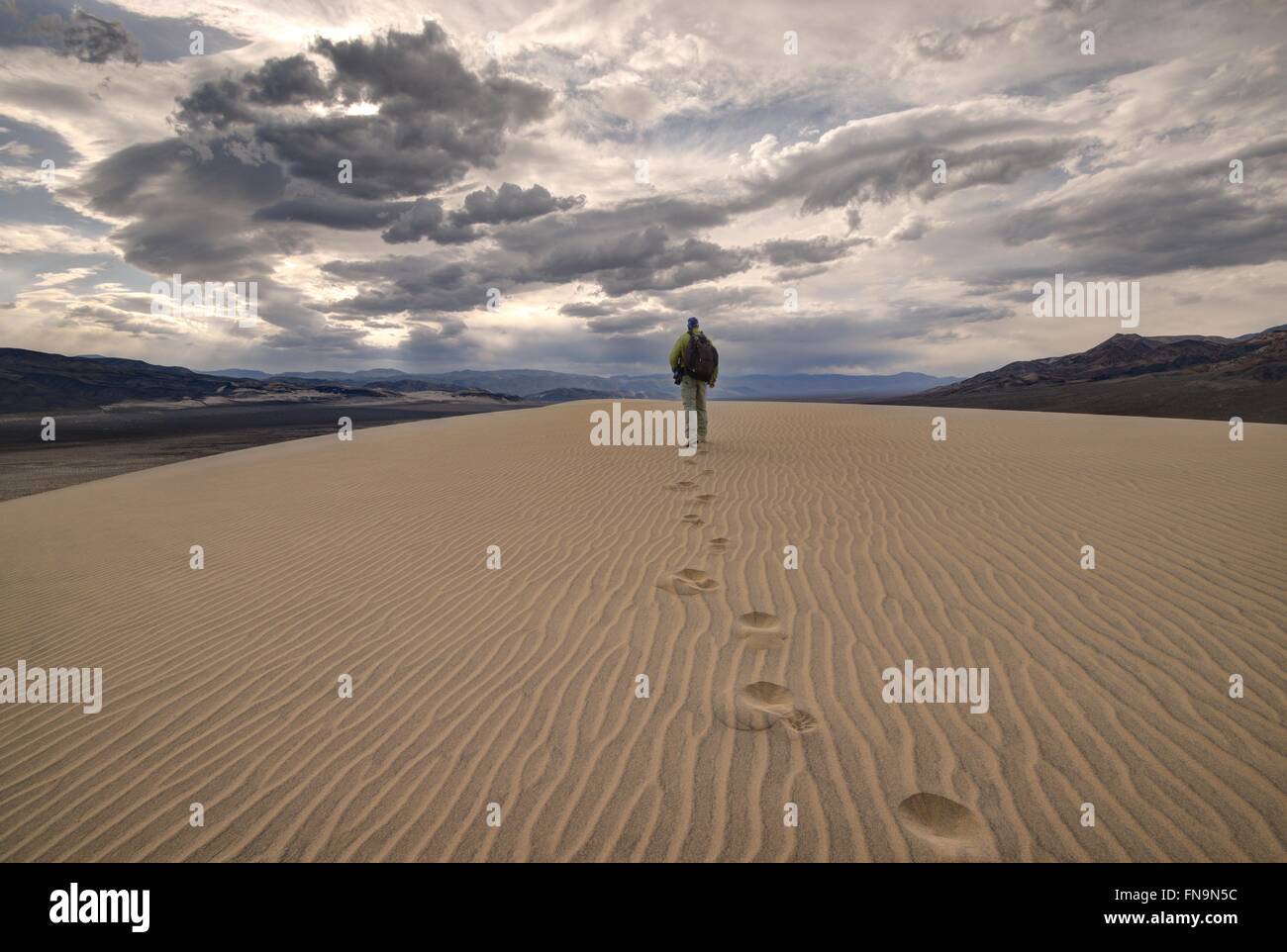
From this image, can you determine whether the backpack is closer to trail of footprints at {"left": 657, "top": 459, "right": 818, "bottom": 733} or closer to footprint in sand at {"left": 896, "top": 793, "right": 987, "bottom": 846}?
trail of footprints at {"left": 657, "top": 459, "right": 818, "bottom": 733}

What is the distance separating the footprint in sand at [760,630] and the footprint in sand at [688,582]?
2.15ft

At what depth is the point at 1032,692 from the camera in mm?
3566

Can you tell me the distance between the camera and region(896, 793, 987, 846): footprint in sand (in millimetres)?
2582

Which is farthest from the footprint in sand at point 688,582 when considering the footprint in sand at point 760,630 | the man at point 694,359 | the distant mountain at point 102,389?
the distant mountain at point 102,389

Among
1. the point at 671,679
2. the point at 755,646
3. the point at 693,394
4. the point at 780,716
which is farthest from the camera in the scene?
the point at 693,394

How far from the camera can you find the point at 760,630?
14.9 feet

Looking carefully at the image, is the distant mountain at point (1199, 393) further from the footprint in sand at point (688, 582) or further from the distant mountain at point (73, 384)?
the distant mountain at point (73, 384)

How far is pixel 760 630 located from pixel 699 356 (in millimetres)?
7953

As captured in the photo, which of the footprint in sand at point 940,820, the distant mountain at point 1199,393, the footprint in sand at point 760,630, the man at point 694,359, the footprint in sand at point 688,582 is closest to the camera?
the footprint in sand at point 940,820

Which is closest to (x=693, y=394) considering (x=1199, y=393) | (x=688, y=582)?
(x=688, y=582)

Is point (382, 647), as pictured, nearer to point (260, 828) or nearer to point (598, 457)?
point (260, 828)

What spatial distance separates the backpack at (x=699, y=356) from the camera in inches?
456

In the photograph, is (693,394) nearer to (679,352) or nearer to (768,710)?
(679,352)
